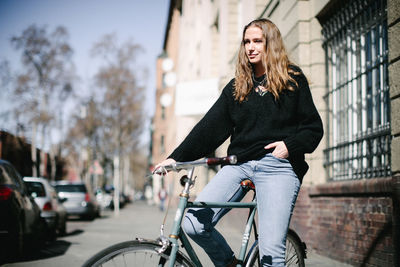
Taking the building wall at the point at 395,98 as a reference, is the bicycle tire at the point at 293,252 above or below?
below

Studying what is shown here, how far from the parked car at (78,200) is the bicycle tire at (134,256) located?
57.2 feet

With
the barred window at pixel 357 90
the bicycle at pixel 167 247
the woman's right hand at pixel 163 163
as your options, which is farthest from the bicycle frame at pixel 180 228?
the barred window at pixel 357 90

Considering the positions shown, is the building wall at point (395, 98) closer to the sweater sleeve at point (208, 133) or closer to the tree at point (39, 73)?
the sweater sleeve at point (208, 133)

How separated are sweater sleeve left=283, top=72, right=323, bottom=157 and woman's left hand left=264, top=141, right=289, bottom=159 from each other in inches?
0.9

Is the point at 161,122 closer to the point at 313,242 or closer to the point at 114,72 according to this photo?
the point at 114,72

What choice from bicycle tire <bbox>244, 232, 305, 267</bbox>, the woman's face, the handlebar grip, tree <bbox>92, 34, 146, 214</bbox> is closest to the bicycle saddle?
the handlebar grip

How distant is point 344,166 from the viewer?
24.0 ft

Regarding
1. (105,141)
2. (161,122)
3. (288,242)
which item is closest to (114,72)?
(105,141)

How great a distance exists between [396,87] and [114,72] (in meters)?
32.4

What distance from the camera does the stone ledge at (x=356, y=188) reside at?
547 cm

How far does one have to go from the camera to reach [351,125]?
7254 millimetres

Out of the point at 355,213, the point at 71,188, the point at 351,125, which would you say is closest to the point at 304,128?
the point at 355,213

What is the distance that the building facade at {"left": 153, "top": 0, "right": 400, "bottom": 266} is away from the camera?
17.9ft

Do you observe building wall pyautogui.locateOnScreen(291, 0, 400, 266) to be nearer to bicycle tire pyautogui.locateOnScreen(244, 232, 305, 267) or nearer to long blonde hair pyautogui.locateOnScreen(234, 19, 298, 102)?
bicycle tire pyautogui.locateOnScreen(244, 232, 305, 267)
